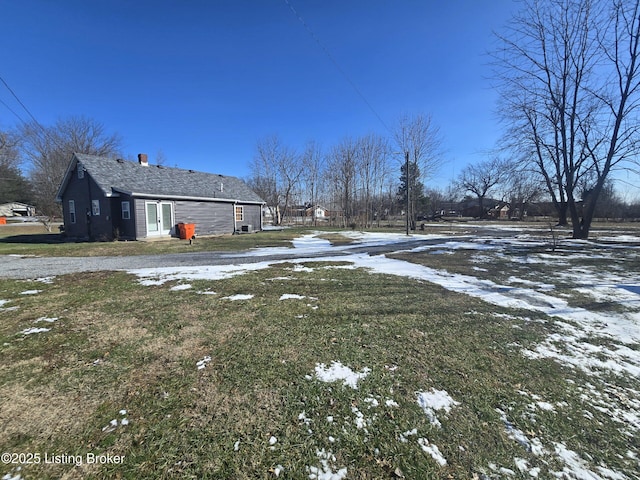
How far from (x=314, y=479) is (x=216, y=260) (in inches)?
327

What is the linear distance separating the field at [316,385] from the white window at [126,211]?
34.2 feet

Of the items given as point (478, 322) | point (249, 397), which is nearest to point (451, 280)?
point (478, 322)

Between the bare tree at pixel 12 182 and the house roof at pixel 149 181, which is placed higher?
the bare tree at pixel 12 182

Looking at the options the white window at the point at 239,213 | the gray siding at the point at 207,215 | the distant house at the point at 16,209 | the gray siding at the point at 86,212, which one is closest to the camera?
the gray siding at the point at 86,212

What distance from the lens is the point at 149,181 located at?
1664 cm

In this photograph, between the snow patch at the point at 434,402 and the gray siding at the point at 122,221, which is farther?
the gray siding at the point at 122,221

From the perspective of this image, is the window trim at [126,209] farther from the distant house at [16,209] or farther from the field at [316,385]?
the distant house at [16,209]

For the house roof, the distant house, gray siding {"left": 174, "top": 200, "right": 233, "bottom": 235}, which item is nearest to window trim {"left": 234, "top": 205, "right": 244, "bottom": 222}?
the house roof

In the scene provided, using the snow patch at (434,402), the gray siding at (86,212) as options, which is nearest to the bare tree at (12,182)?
the gray siding at (86,212)

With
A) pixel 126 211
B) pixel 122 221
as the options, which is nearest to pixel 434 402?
pixel 126 211

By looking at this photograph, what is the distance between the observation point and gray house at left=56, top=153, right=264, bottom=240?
14750mm

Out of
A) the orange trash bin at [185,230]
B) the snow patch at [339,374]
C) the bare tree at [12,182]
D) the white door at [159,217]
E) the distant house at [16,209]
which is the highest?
the bare tree at [12,182]

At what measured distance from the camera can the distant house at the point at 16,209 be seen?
1679 inches

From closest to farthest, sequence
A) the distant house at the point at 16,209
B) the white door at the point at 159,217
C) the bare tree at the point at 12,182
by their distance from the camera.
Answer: the white door at the point at 159,217 → the bare tree at the point at 12,182 → the distant house at the point at 16,209
